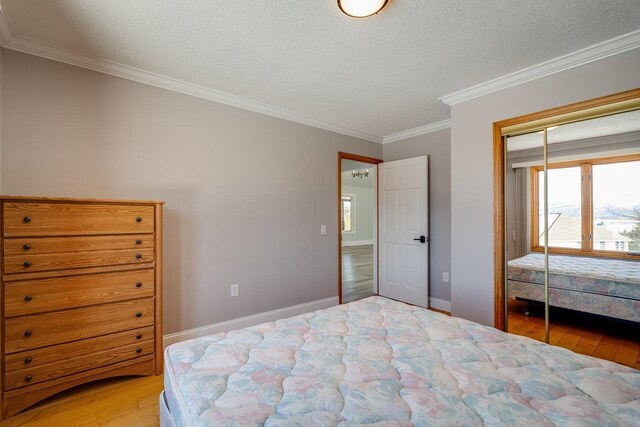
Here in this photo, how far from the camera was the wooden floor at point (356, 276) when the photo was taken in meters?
4.67

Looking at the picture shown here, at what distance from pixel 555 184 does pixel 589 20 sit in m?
1.20

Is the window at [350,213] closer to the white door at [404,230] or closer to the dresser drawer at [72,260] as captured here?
the white door at [404,230]

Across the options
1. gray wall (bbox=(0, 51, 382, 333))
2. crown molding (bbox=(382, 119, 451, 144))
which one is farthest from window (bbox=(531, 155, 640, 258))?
gray wall (bbox=(0, 51, 382, 333))

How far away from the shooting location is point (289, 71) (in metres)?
2.50

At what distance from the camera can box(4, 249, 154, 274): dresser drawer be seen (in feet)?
5.78

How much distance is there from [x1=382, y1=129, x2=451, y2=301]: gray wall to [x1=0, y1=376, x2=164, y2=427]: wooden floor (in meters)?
3.26

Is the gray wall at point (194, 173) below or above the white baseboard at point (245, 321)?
above

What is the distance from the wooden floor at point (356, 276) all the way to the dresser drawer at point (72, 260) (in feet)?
9.32

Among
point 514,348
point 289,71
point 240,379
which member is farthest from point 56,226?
point 514,348

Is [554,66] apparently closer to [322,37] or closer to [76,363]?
[322,37]

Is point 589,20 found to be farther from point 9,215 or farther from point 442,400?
point 9,215

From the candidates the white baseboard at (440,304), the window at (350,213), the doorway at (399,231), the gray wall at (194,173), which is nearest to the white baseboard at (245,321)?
the gray wall at (194,173)

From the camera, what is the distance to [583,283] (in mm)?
2428

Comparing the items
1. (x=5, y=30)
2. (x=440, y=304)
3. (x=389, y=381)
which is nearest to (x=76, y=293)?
(x=5, y=30)
